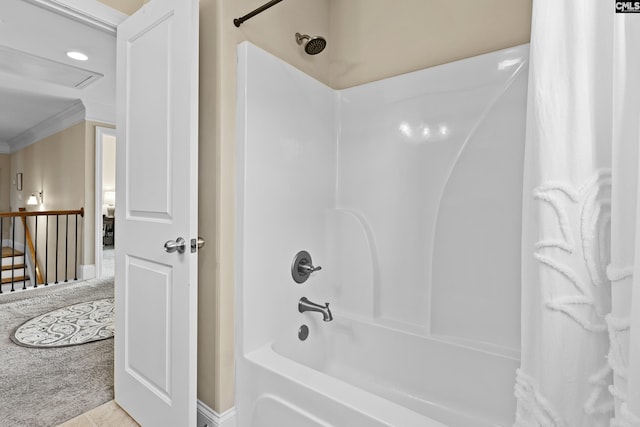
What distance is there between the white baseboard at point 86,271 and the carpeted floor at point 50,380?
1.83 meters

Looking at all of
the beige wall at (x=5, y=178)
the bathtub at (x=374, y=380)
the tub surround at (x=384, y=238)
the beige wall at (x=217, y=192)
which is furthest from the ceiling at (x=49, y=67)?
the beige wall at (x=5, y=178)

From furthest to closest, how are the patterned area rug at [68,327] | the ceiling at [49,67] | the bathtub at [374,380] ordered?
the patterned area rug at [68,327] < the ceiling at [49,67] < the bathtub at [374,380]

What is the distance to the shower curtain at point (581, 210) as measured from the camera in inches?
26.0

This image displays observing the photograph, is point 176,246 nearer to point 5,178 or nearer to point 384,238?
point 384,238

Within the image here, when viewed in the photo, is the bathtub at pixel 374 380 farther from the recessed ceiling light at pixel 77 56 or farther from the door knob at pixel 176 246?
the recessed ceiling light at pixel 77 56

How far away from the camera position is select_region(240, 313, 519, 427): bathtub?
1.13 meters

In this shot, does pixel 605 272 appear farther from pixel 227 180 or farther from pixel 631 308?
pixel 227 180

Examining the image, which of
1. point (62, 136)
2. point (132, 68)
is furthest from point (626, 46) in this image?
point (62, 136)

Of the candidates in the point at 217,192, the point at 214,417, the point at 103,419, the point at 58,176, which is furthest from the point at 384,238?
the point at 58,176

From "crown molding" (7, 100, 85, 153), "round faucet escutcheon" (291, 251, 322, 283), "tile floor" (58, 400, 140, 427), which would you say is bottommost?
"tile floor" (58, 400, 140, 427)

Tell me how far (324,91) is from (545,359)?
5.48 feet

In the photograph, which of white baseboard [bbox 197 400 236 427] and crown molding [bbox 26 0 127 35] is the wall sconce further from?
white baseboard [bbox 197 400 236 427]

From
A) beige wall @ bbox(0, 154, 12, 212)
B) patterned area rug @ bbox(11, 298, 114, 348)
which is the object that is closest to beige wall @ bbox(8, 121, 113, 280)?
patterned area rug @ bbox(11, 298, 114, 348)

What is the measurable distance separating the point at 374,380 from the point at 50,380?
1.92 metres
